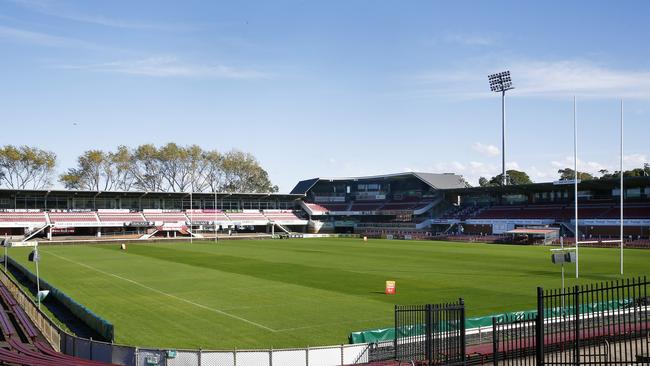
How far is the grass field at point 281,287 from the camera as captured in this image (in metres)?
25.3

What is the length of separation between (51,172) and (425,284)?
110322 millimetres

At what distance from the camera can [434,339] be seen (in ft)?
53.2

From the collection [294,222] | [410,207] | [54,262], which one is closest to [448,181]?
[410,207]

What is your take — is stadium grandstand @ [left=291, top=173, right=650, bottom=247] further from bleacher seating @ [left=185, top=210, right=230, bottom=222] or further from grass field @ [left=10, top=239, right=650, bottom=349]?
grass field @ [left=10, top=239, right=650, bottom=349]

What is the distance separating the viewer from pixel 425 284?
1527 inches

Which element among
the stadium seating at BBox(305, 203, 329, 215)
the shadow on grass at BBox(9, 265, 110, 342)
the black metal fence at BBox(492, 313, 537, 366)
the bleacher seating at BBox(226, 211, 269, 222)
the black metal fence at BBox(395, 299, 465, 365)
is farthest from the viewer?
the stadium seating at BBox(305, 203, 329, 215)

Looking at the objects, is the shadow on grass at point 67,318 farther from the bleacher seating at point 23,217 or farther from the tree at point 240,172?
the tree at point 240,172

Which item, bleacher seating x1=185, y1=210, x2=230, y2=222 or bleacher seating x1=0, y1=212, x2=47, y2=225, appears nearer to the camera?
bleacher seating x1=0, y1=212, x2=47, y2=225

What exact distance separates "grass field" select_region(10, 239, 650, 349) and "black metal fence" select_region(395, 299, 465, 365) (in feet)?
17.1

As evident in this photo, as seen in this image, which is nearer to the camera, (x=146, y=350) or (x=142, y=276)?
(x=146, y=350)

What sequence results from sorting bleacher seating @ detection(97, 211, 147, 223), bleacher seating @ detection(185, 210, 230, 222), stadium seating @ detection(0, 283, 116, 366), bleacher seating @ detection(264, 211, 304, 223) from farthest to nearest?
bleacher seating @ detection(264, 211, 304, 223) → bleacher seating @ detection(185, 210, 230, 222) → bleacher seating @ detection(97, 211, 147, 223) → stadium seating @ detection(0, 283, 116, 366)

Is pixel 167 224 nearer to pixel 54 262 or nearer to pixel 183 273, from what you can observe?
pixel 54 262

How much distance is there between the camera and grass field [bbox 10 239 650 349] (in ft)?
83.1

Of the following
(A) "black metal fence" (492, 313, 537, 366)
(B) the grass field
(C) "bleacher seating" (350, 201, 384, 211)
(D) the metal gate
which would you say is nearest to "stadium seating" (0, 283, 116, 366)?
(B) the grass field
